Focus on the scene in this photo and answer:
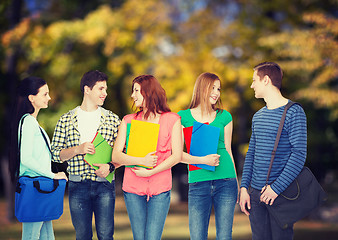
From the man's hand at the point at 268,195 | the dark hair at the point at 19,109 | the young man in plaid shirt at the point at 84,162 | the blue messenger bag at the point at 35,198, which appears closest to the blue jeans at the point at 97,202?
the young man in plaid shirt at the point at 84,162

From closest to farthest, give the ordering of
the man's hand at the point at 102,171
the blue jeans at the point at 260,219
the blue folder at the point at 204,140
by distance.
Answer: the blue jeans at the point at 260,219
the man's hand at the point at 102,171
the blue folder at the point at 204,140

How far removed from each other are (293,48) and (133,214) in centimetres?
1099

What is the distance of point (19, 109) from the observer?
5.17 metres

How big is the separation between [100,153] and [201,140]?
107 centimetres

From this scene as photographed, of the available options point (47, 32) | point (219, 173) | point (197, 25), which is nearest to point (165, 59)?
point (197, 25)

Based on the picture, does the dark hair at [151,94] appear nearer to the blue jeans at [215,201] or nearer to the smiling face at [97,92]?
the smiling face at [97,92]

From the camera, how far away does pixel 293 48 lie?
14664mm

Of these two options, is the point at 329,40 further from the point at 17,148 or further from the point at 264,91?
the point at 17,148

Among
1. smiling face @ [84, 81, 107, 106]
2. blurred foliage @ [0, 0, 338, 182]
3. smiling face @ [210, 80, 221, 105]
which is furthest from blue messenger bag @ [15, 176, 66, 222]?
blurred foliage @ [0, 0, 338, 182]

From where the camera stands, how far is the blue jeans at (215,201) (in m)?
5.21

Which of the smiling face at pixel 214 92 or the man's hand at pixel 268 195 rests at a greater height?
the smiling face at pixel 214 92

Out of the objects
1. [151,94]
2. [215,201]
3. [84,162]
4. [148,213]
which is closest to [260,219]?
[215,201]

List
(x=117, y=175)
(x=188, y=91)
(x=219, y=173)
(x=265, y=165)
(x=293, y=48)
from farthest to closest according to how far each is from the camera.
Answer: (x=117, y=175) → (x=188, y=91) → (x=293, y=48) → (x=219, y=173) → (x=265, y=165)

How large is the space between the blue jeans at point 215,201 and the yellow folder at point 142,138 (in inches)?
27.9
